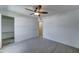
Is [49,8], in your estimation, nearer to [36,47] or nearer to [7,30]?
[36,47]

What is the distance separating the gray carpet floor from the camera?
5.15 feet

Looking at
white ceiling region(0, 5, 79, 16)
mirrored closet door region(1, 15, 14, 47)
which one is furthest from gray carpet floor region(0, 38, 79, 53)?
white ceiling region(0, 5, 79, 16)

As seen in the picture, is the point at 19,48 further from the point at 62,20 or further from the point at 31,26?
the point at 62,20

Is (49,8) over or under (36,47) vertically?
over

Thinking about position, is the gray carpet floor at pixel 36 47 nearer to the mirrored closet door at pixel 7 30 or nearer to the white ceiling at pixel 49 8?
the mirrored closet door at pixel 7 30

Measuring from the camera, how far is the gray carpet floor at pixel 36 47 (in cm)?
157

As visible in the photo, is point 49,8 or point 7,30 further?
point 7,30

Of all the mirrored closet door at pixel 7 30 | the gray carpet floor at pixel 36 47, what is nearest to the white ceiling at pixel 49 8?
the mirrored closet door at pixel 7 30

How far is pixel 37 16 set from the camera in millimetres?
1705

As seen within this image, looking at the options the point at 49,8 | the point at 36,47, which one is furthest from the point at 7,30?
the point at 49,8

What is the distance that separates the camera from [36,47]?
5.42 feet

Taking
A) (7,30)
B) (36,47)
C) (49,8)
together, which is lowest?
(36,47)
